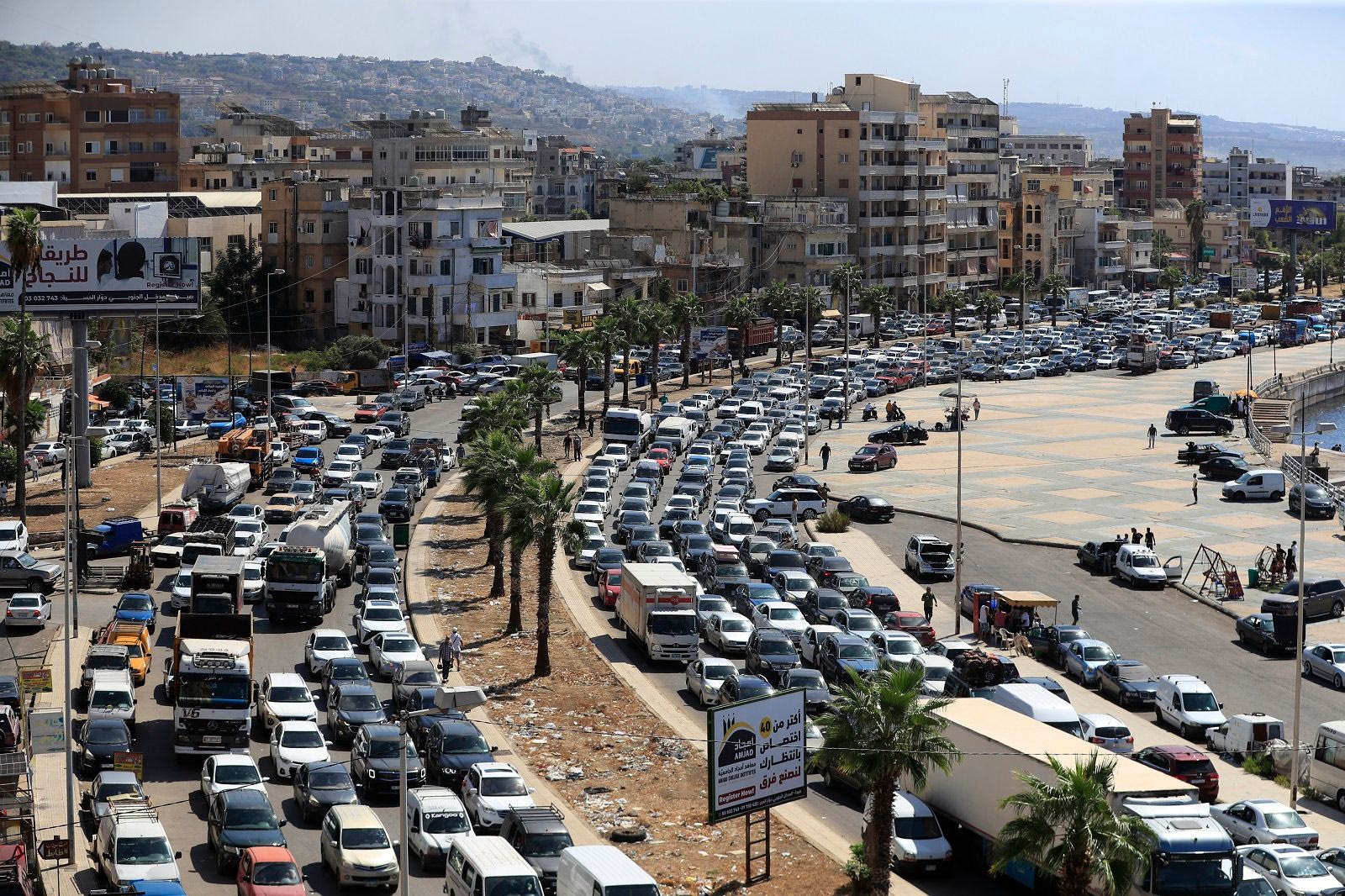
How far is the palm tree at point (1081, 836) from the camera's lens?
27641mm

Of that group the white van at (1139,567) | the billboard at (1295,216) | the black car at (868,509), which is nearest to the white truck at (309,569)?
the black car at (868,509)

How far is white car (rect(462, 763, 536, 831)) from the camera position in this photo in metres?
33.1

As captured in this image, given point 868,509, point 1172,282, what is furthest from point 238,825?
point 1172,282

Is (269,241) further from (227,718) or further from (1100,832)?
(1100,832)

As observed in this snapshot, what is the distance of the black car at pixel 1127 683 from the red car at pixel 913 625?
18.5 feet

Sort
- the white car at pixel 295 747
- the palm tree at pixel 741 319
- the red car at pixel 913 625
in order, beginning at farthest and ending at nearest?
the palm tree at pixel 741 319
the red car at pixel 913 625
the white car at pixel 295 747

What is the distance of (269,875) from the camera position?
28953mm

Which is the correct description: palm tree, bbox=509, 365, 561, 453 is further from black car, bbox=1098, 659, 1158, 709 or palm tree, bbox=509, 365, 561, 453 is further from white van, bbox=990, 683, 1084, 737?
white van, bbox=990, 683, 1084, 737

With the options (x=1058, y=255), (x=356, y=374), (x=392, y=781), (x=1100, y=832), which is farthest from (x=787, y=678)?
(x=1058, y=255)

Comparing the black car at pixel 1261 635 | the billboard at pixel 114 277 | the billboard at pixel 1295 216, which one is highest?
the billboard at pixel 1295 216

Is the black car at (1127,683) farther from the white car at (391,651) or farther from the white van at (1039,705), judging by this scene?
the white car at (391,651)

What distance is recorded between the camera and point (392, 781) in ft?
117

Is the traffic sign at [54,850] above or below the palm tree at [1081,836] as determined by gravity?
below

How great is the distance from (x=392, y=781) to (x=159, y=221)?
312 feet
